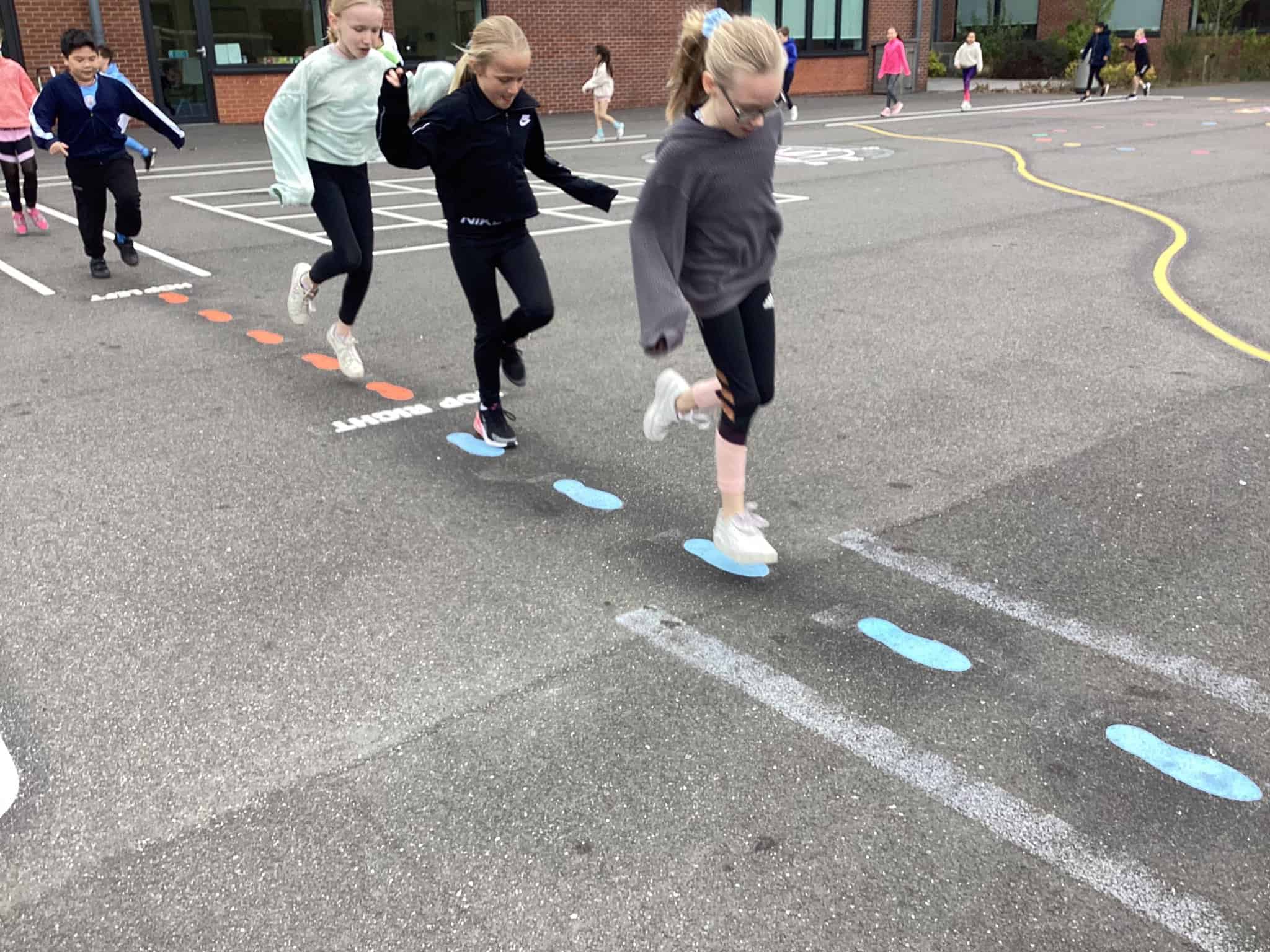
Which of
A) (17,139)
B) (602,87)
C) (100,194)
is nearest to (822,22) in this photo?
(602,87)

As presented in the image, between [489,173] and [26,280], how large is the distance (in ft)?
20.0

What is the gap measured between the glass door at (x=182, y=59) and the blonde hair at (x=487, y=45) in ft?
65.8

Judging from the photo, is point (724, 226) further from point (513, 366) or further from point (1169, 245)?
point (1169, 245)

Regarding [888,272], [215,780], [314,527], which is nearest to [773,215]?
[314,527]

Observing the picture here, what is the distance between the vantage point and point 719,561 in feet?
13.5

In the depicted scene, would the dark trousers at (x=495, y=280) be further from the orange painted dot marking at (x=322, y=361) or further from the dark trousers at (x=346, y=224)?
the orange painted dot marking at (x=322, y=361)

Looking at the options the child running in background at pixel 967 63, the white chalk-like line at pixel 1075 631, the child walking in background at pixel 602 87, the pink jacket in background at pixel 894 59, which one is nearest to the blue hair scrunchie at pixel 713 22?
the white chalk-like line at pixel 1075 631

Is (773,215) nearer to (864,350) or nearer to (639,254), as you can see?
(639,254)

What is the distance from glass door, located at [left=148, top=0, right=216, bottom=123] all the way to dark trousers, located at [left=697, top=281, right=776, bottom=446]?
21423mm

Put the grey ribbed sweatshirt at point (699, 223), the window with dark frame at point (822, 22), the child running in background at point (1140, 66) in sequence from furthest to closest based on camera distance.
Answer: the window with dark frame at point (822, 22) → the child running in background at point (1140, 66) → the grey ribbed sweatshirt at point (699, 223)

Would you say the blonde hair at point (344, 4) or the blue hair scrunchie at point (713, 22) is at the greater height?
the blonde hair at point (344, 4)

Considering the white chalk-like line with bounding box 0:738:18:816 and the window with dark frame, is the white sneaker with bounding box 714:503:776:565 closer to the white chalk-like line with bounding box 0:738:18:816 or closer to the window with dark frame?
the white chalk-like line with bounding box 0:738:18:816

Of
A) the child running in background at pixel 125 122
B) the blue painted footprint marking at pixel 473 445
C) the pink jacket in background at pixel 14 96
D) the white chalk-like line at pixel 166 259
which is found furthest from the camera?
the pink jacket in background at pixel 14 96

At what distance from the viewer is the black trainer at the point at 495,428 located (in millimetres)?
5238
